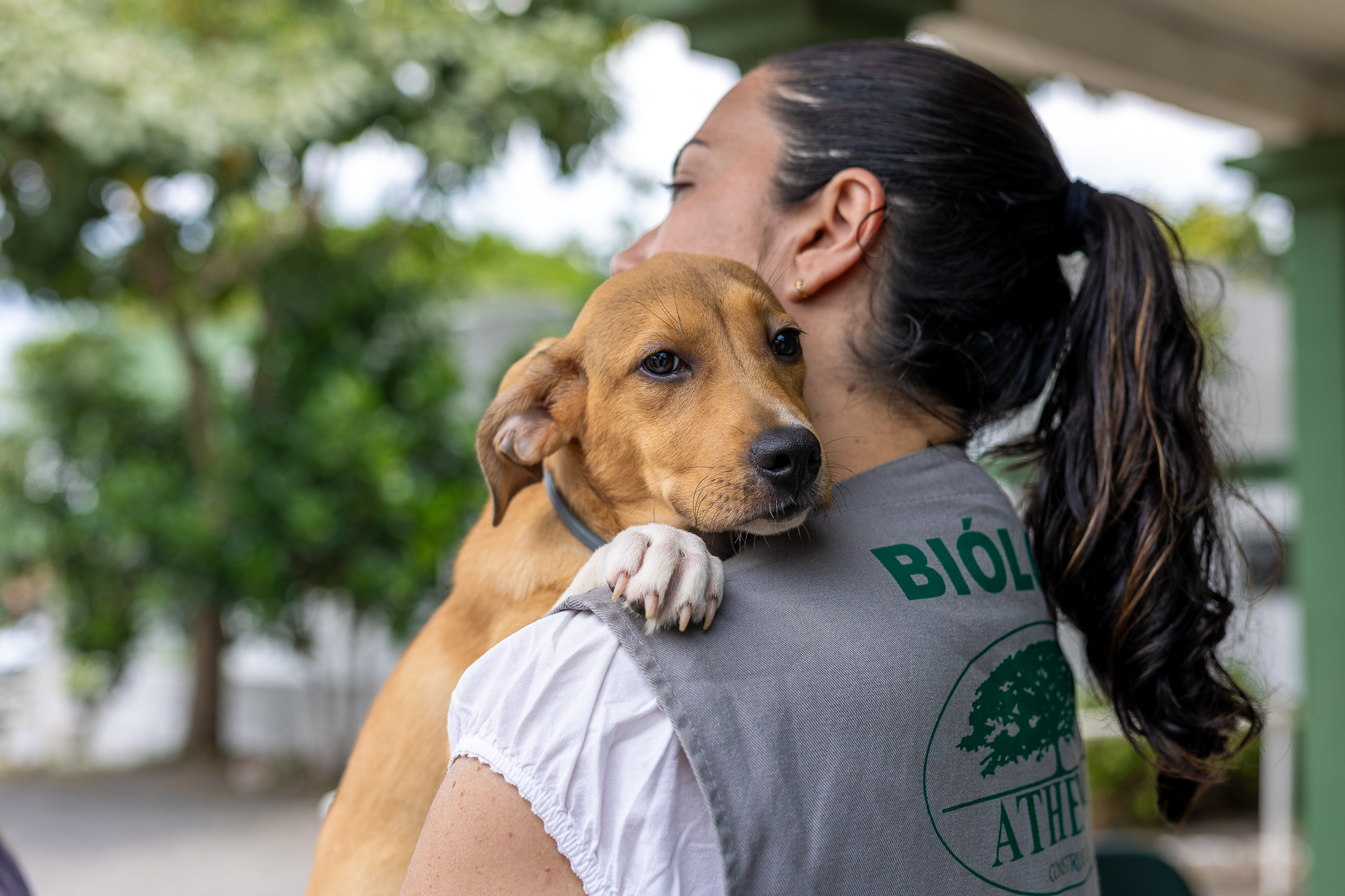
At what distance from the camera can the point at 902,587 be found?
1.35 m

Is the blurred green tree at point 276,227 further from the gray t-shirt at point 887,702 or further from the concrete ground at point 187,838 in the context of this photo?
the gray t-shirt at point 887,702

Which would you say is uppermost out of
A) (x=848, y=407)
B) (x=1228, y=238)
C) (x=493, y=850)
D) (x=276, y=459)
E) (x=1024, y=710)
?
(x=848, y=407)

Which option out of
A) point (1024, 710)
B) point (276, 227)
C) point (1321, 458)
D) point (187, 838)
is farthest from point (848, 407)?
point (276, 227)

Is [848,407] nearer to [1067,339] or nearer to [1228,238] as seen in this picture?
[1067,339]

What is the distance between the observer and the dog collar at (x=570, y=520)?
5.55 ft

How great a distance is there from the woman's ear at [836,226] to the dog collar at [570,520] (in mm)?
482

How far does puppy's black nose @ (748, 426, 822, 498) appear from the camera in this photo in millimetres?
1422

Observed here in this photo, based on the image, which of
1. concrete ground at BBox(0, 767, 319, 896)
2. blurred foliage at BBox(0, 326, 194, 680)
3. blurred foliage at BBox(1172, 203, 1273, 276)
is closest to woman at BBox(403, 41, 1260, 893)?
concrete ground at BBox(0, 767, 319, 896)

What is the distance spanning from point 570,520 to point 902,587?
1.85 ft

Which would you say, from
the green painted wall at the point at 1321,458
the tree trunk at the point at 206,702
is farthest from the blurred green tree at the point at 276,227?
the green painted wall at the point at 1321,458

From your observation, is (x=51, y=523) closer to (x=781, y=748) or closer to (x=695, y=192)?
(x=695, y=192)

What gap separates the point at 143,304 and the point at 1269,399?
11958 millimetres

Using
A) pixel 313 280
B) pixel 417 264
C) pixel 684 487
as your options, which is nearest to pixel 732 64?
pixel 684 487

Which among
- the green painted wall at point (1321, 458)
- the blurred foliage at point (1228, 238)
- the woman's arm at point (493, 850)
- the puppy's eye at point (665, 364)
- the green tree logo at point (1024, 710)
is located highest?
the puppy's eye at point (665, 364)
